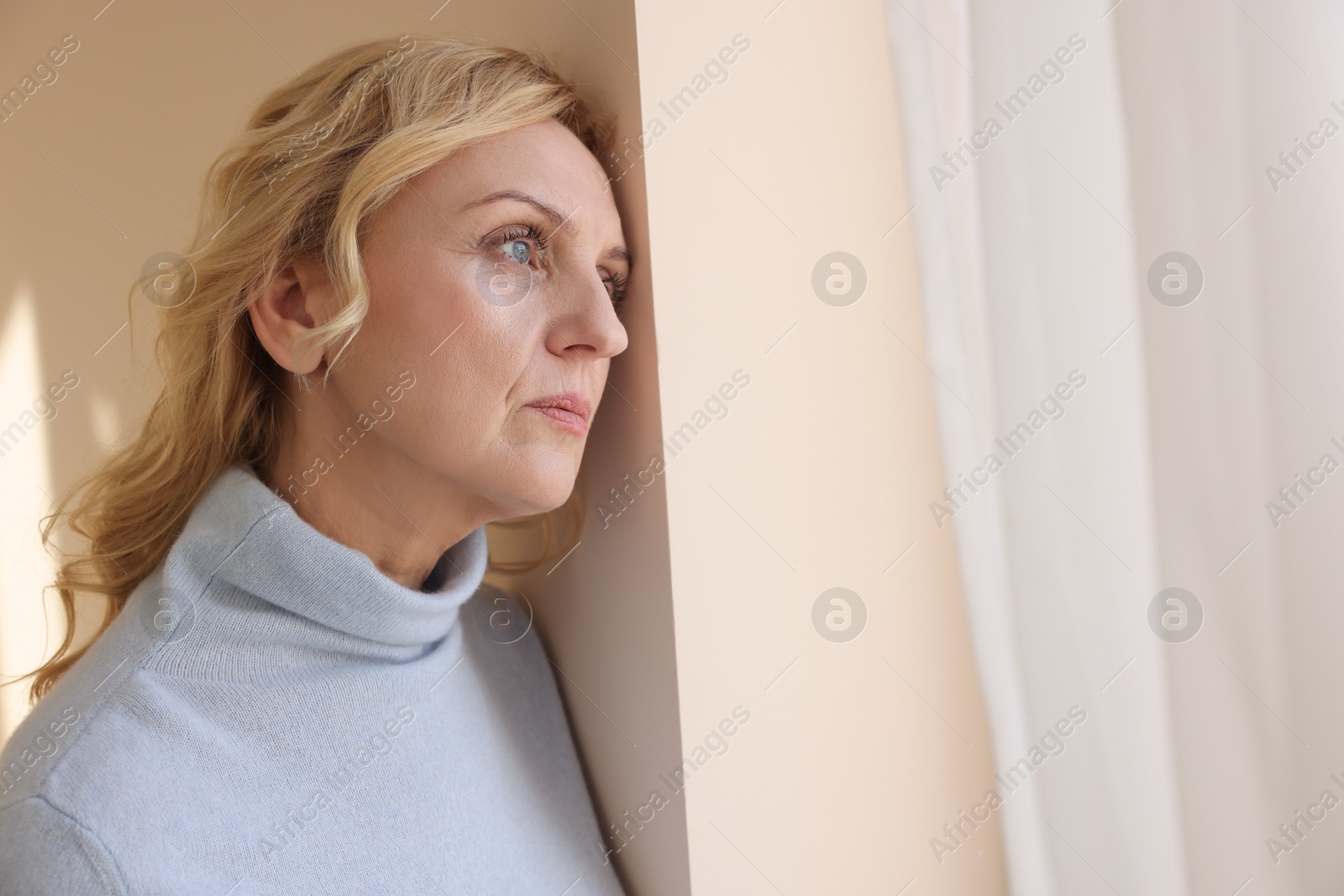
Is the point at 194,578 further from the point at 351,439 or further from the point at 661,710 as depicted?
the point at 661,710

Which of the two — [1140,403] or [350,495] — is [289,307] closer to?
[350,495]

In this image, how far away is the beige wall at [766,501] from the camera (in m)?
0.98

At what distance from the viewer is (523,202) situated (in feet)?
3.10

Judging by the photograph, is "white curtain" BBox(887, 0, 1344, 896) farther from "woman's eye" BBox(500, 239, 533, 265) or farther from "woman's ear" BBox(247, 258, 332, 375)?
"woman's ear" BBox(247, 258, 332, 375)

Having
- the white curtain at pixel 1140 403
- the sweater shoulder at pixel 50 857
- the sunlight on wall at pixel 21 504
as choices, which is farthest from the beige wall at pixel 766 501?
the sunlight on wall at pixel 21 504

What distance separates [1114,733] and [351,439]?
0.80 m

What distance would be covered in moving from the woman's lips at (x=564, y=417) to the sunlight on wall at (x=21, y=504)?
5.36 ft

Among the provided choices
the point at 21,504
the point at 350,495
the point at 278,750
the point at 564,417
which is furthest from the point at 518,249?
the point at 21,504

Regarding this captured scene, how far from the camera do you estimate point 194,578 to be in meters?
0.92

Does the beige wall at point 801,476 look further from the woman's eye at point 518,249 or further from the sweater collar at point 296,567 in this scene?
the sweater collar at point 296,567

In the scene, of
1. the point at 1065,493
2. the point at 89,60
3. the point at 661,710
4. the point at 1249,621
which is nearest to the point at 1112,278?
the point at 1065,493

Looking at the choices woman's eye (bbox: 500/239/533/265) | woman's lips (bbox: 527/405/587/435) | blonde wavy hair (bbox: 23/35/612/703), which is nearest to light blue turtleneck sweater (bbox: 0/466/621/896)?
blonde wavy hair (bbox: 23/35/612/703)

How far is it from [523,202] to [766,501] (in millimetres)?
401

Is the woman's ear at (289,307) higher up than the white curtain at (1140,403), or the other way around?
the white curtain at (1140,403)
